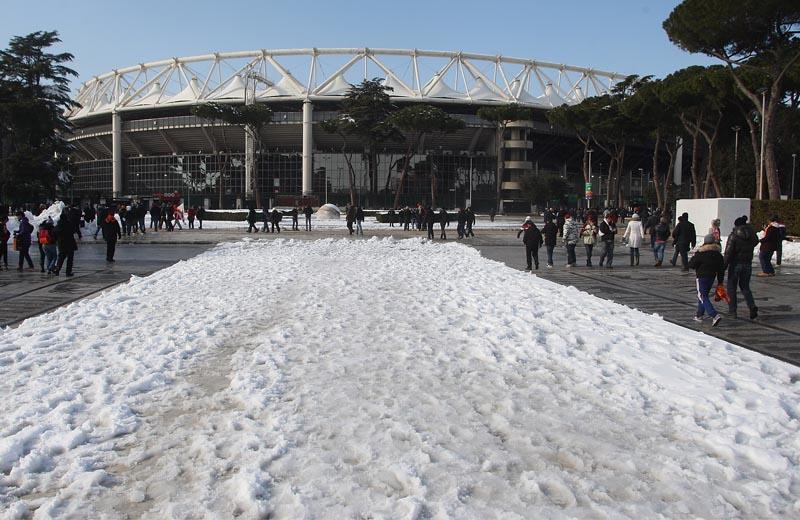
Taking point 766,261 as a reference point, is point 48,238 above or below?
above

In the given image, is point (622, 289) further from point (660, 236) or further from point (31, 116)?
point (31, 116)

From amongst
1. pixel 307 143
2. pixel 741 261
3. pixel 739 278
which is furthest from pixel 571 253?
pixel 307 143

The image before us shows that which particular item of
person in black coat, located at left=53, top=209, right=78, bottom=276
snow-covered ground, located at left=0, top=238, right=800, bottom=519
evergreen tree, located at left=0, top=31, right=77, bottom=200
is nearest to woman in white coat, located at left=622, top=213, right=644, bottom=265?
snow-covered ground, located at left=0, top=238, right=800, bottom=519

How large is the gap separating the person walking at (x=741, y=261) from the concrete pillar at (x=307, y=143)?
232 feet

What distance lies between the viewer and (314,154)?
81.2 meters

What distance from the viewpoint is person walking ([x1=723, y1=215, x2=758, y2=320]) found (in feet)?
28.8

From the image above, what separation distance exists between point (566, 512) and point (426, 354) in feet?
10.9

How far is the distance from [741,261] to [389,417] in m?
6.52

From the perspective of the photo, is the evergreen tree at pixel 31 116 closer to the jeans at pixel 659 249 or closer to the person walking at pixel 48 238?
the person walking at pixel 48 238

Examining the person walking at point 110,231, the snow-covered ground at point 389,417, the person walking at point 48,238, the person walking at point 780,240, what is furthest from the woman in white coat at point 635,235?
the person walking at point 48,238

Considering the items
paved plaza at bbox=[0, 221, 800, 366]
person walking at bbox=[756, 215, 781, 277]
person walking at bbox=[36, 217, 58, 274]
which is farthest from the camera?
person walking at bbox=[756, 215, 781, 277]

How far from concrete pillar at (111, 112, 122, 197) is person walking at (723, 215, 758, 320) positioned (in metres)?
86.0

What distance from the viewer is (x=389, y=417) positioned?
453 centimetres

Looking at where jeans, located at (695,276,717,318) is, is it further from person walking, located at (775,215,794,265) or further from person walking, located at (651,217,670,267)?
person walking, located at (651,217,670,267)
